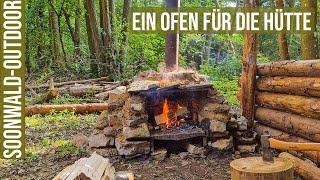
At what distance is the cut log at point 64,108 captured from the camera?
31.3 feet

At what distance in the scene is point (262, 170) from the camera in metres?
3.13

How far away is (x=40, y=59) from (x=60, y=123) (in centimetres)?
919

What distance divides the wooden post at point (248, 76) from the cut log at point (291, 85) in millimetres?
237

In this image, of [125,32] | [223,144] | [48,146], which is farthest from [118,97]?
[125,32]

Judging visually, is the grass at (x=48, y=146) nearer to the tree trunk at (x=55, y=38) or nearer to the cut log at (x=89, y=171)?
the cut log at (x=89, y=171)

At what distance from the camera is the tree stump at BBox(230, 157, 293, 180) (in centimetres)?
307

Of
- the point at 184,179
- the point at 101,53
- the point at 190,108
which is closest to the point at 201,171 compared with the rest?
the point at 184,179

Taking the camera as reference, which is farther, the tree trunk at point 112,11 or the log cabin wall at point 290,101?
the tree trunk at point 112,11

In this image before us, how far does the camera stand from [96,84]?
42.1 ft

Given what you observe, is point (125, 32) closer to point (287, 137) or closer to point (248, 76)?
point (248, 76)

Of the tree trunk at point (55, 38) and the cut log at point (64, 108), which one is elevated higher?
the tree trunk at point (55, 38)

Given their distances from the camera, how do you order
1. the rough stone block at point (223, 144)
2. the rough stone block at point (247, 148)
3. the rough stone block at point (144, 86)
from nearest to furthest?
the rough stone block at point (144, 86)
the rough stone block at point (223, 144)
the rough stone block at point (247, 148)

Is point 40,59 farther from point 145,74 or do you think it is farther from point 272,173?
point 272,173

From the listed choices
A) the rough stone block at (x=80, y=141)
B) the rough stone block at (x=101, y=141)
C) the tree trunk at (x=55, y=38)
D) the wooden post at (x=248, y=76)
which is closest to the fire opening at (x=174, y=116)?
the rough stone block at (x=101, y=141)
